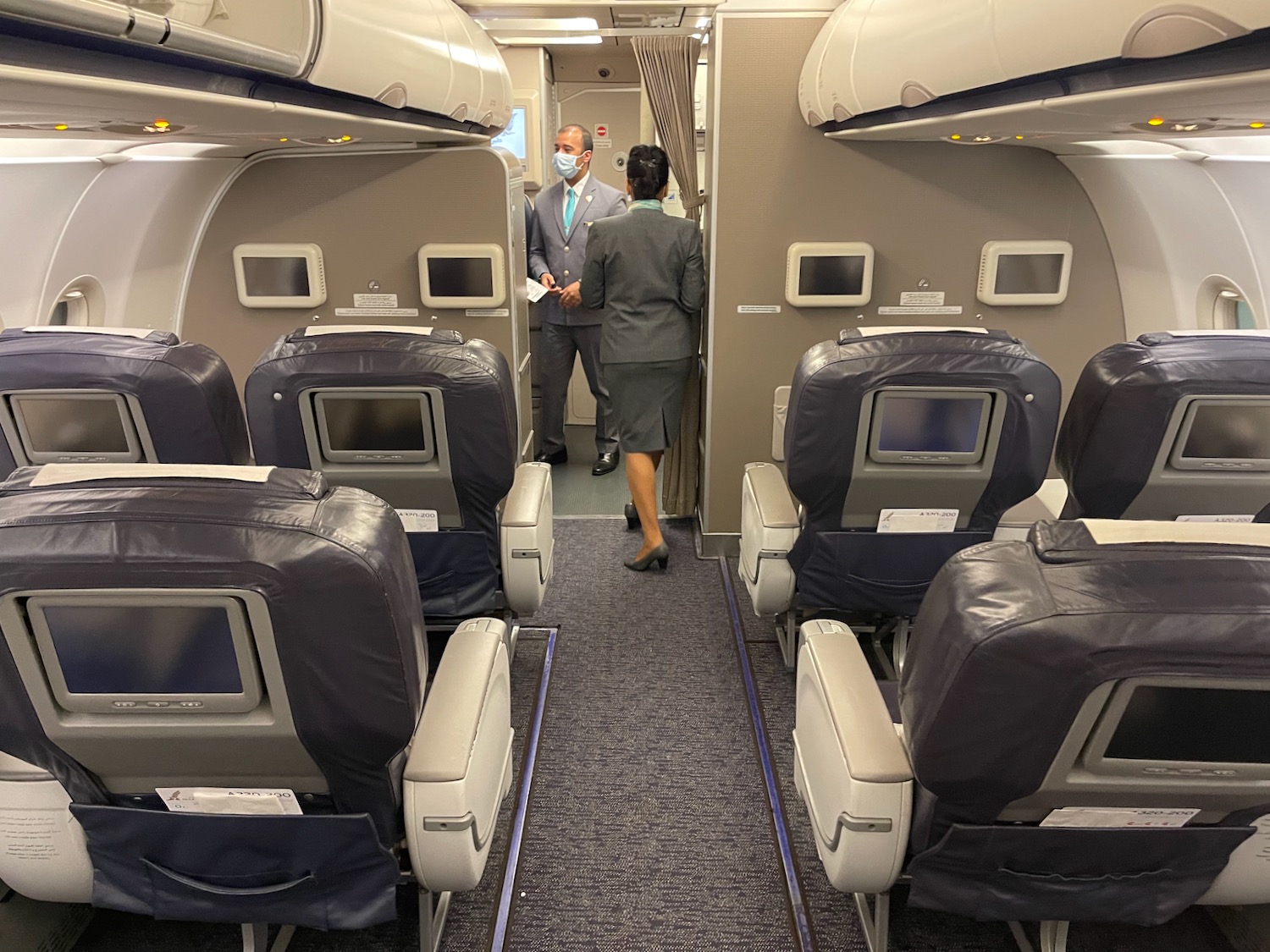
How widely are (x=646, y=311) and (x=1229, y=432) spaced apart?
258 centimetres

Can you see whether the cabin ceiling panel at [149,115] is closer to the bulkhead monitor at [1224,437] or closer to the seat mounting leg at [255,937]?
the seat mounting leg at [255,937]

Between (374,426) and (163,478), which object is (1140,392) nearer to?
(374,426)

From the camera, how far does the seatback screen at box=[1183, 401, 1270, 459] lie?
8.07 ft

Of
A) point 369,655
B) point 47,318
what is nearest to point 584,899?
point 369,655

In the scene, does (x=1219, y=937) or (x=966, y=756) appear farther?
(x=1219, y=937)

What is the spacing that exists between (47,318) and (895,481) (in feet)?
12.0

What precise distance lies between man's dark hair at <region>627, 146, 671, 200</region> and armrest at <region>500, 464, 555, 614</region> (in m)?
1.83

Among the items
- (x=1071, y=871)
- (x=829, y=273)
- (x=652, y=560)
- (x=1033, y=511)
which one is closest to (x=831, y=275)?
(x=829, y=273)

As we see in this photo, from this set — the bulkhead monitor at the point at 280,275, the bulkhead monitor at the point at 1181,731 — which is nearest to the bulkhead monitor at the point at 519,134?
the bulkhead monitor at the point at 280,275

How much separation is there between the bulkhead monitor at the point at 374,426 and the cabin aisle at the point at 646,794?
1.24 metres

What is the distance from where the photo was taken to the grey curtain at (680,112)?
4383mm

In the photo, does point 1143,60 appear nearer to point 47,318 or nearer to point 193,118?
point 193,118

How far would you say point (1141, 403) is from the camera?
2400 millimetres

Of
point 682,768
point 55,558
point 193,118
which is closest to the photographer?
point 55,558
